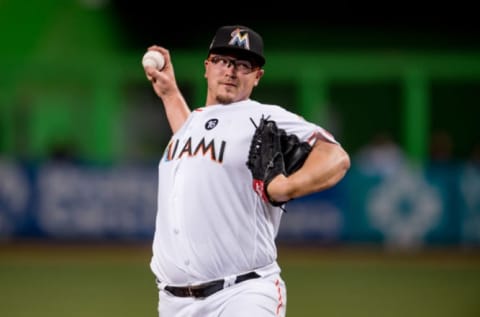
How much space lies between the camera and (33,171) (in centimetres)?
1777

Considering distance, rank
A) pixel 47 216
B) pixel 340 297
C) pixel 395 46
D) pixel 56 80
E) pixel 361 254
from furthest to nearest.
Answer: pixel 395 46 < pixel 56 80 < pixel 47 216 < pixel 361 254 < pixel 340 297

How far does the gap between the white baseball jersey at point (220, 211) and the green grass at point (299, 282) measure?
4.95 m

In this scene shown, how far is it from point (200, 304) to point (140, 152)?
21947 millimetres

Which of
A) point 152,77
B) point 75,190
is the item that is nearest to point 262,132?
point 152,77

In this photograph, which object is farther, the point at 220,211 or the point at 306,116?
the point at 306,116

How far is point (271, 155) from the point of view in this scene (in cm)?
459

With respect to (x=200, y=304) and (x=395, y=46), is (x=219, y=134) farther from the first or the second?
(x=395, y=46)

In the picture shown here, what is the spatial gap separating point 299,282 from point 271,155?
8203 mm

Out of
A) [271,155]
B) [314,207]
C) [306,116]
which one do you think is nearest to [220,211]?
[271,155]

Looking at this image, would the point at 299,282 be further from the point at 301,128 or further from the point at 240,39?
the point at 301,128

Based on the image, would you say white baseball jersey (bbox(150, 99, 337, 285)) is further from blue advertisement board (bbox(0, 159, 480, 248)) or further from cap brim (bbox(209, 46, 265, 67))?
blue advertisement board (bbox(0, 159, 480, 248))

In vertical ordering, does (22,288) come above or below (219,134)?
below

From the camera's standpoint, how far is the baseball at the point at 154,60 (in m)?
5.90

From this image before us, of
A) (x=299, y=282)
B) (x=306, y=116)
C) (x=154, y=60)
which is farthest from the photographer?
(x=306, y=116)
